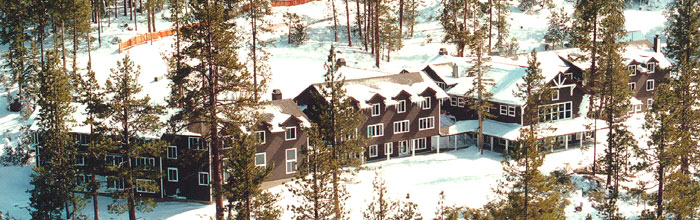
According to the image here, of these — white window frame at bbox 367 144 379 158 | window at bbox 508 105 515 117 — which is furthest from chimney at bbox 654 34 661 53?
white window frame at bbox 367 144 379 158

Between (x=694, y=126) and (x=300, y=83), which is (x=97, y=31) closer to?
(x=300, y=83)

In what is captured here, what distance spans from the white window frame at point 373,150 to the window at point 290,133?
793cm

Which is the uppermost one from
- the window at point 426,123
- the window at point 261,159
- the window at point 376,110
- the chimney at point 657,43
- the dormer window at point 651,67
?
the chimney at point 657,43

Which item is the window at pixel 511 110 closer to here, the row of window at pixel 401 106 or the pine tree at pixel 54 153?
the row of window at pixel 401 106

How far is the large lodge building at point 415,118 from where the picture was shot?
186ft

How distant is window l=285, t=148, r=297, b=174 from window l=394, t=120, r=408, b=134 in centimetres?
972

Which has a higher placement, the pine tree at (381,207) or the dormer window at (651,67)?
the dormer window at (651,67)

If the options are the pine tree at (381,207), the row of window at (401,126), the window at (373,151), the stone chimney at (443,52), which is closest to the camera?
the pine tree at (381,207)

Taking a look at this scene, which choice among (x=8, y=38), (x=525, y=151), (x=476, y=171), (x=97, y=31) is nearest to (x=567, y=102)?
(x=476, y=171)

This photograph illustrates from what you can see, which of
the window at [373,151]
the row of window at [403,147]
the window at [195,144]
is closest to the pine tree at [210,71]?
the window at [195,144]

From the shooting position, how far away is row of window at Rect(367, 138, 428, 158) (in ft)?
216

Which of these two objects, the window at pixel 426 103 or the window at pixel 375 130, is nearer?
the window at pixel 375 130

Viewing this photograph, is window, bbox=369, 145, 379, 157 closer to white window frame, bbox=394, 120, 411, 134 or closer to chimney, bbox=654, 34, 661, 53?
white window frame, bbox=394, 120, 411, 134

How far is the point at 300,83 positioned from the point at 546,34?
31855 millimetres
